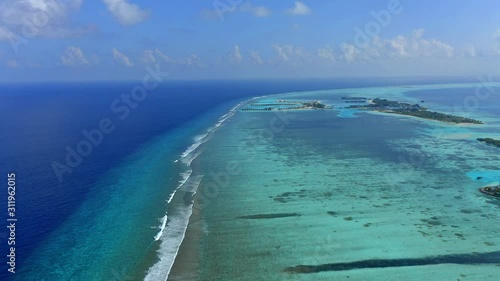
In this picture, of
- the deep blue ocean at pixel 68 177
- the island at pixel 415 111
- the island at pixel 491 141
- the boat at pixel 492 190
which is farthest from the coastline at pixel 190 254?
the island at pixel 415 111

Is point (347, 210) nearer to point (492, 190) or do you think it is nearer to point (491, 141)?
point (492, 190)

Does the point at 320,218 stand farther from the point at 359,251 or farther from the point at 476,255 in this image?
the point at 476,255

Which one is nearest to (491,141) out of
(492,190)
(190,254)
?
(492,190)

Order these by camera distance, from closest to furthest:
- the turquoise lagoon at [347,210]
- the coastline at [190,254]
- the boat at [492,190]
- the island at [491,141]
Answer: the coastline at [190,254], the turquoise lagoon at [347,210], the boat at [492,190], the island at [491,141]

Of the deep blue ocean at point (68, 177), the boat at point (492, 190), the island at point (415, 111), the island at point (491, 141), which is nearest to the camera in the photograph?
the deep blue ocean at point (68, 177)

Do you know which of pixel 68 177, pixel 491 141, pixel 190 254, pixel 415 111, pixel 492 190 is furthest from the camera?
pixel 415 111

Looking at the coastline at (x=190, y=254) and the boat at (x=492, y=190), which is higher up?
the coastline at (x=190, y=254)

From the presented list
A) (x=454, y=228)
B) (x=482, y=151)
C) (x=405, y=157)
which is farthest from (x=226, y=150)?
(x=482, y=151)

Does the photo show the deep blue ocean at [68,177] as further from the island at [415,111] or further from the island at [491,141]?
the island at [415,111]
